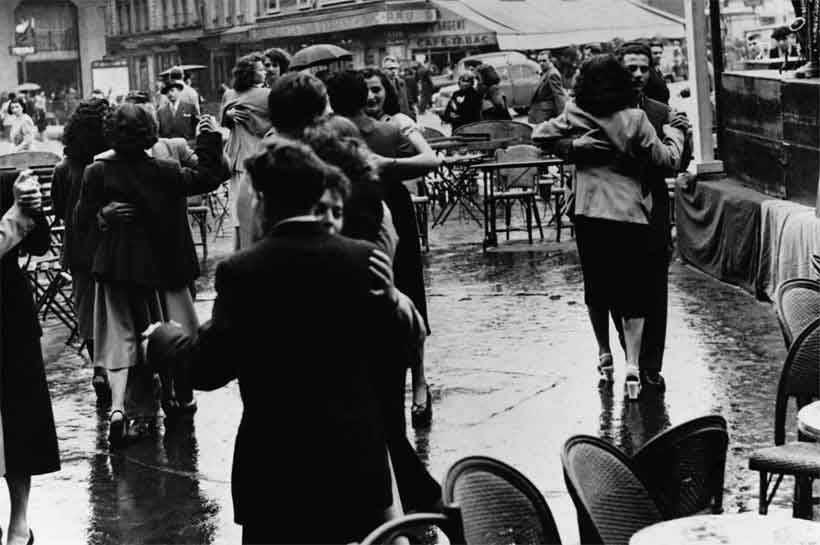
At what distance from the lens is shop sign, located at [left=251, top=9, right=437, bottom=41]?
167 ft

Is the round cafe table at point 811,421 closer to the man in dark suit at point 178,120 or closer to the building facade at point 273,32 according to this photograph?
the man in dark suit at point 178,120

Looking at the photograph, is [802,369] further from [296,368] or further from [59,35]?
[59,35]

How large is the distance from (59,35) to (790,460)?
218 feet

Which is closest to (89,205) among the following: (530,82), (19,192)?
(19,192)

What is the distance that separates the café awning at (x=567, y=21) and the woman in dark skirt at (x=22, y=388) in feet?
119

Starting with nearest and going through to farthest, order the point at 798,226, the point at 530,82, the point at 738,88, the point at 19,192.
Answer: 1. the point at 19,192
2. the point at 798,226
3. the point at 738,88
4. the point at 530,82

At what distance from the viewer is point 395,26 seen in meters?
51.8

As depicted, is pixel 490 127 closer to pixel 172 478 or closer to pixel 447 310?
pixel 447 310

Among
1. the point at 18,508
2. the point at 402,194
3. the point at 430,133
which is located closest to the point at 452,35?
the point at 430,133

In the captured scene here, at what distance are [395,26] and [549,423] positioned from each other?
43.7m

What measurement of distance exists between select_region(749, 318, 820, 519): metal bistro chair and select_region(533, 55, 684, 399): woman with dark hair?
98.5 inches

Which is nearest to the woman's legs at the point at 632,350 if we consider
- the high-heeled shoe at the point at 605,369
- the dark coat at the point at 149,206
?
the high-heeled shoe at the point at 605,369

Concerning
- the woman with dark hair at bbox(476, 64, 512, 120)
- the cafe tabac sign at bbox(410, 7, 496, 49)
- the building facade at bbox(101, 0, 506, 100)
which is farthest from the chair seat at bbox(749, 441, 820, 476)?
the cafe tabac sign at bbox(410, 7, 496, 49)

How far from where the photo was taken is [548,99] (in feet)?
75.8
